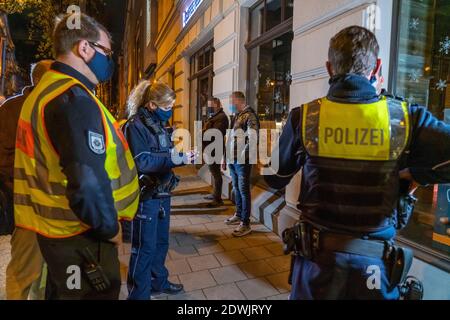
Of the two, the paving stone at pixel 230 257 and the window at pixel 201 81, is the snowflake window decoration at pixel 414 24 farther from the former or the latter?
the window at pixel 201 81

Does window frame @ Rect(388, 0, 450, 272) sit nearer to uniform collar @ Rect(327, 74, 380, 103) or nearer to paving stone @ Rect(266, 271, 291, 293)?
paving stone @ Rect(266, 271, 291, 293)

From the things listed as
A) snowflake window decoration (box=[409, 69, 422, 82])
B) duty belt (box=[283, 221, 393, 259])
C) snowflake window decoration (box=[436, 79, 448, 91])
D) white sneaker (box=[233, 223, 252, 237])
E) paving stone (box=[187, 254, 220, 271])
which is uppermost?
snowflake window decoration (box=[409, 69, 422, 82])

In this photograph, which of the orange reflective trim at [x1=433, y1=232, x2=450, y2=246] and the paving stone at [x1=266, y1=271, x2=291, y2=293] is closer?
the orange reflective trim at [x1=433, y1=232, x2=450, y2=246]

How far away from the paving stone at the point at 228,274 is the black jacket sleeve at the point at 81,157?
75.8 inches

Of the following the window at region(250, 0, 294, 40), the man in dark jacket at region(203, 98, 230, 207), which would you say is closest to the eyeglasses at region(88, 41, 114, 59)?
the window at region(250, 0, 294, 40)

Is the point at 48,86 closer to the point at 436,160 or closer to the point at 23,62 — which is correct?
the point at 436,160

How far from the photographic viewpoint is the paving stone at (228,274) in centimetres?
312

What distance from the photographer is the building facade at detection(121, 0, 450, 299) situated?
275cm

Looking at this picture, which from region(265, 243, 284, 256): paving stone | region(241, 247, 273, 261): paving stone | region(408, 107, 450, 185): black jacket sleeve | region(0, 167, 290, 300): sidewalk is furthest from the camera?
region(265, 243, 284, 256): paving stone

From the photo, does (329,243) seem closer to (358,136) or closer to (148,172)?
(358,136)

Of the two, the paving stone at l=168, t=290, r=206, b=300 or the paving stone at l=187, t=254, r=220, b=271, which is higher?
the paving stone at l=187, t=254, r=220, b=271

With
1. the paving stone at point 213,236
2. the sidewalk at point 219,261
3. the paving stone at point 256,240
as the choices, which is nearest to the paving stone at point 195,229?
the sidewalk at point 219,261

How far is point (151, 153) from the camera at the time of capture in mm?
2498

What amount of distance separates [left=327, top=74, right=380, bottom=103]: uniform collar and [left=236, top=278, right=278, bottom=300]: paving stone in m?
2.02
